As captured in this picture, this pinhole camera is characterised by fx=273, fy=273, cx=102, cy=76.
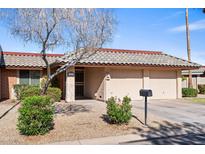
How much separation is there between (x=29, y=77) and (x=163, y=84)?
1030 cm

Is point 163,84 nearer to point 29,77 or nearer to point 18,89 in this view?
point 29,77

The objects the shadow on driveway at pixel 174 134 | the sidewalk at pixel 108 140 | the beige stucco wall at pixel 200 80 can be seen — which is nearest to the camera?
the sidewalk at pixel 108 140

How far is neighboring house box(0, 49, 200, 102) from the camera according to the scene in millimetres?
18953

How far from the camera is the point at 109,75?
62.7 ft

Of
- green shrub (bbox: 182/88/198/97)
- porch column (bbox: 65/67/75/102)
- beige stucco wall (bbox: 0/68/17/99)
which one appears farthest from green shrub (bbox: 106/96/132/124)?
green shrub (bbox: 182/88/198/97)

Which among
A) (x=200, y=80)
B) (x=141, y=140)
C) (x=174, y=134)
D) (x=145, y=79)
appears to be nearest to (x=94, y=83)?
(x=145, y=79)

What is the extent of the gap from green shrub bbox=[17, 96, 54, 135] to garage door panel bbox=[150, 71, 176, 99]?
13.3 metres

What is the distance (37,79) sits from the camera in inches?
829

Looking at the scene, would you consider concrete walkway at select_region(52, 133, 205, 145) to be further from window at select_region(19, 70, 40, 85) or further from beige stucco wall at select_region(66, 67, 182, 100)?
window at select_region(19, 70, 40, 85)

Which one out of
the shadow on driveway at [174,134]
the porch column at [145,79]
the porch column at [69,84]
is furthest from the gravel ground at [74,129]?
the porch column at [145,79]

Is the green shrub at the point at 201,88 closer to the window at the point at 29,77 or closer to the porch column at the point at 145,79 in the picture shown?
the porch column at the point at 145,79

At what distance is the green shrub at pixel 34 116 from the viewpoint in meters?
8.42
